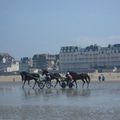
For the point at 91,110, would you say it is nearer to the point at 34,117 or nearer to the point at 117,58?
the point at 34,117

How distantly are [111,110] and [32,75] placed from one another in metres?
22.3

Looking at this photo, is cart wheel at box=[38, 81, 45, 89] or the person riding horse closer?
the person riding horse

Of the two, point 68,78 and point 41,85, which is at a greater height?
point 68,78

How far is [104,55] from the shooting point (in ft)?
639

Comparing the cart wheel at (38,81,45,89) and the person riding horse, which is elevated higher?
the person riding horse

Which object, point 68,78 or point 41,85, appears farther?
point 41,85

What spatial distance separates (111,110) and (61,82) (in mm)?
22640

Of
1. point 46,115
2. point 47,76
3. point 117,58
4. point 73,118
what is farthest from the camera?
point 117,58

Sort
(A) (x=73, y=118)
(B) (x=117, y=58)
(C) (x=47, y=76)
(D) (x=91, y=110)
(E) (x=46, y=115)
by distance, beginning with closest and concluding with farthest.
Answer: (A) (x=73, y=118), (E) (x=46, y=115), (D) (x=91, y=110), (C) (x=47, y=76), (B) (x=117, y=58)

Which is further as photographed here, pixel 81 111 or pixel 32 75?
pixel 32 75

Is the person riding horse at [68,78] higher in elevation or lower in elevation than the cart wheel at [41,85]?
higher

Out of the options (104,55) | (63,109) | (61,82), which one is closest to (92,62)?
(104,55)

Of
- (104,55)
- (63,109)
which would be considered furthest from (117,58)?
(63,109)

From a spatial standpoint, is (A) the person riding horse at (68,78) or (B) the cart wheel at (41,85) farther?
(B) the cart wheel at (41,85)
